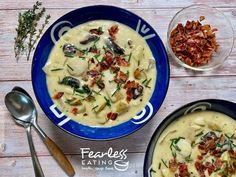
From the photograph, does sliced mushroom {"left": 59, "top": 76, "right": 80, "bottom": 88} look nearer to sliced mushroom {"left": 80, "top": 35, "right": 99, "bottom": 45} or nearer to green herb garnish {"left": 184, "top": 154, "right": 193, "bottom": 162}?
sliced mushroom {"left": 80, "top": 35, "right": 99, "bottom": 45}

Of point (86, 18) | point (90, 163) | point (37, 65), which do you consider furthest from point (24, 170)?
point (86, 18)

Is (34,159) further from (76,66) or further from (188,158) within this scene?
(188,158)

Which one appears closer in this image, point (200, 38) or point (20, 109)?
point (20, 109)

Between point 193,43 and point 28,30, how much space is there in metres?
0.72

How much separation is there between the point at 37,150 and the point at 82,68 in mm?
409

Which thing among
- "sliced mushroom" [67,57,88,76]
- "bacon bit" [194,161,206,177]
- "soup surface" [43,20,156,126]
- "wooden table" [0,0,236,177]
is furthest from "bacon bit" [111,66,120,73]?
"bacon bit" [194,161,206,177]

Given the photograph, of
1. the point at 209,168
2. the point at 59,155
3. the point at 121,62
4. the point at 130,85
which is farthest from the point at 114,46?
the point at 209,168

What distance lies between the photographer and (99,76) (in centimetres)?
220

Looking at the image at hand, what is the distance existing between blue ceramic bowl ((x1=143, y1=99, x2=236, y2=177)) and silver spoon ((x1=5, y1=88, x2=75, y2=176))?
0.34m

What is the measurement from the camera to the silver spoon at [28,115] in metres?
2.24

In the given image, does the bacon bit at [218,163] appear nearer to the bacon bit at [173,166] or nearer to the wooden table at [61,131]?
the bacon bit at [173,166]

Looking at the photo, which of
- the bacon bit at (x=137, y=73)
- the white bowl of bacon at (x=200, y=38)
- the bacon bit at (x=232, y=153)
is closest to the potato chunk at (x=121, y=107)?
the bacon bit at (x=137, y=73)

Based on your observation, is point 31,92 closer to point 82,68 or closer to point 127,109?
point 82,68

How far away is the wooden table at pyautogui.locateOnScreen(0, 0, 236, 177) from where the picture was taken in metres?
2.29
